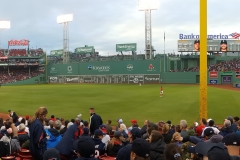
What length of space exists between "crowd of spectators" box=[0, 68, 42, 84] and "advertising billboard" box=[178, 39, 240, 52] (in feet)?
143

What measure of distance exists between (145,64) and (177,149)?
2468 inches

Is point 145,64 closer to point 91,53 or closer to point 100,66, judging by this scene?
point 100,66

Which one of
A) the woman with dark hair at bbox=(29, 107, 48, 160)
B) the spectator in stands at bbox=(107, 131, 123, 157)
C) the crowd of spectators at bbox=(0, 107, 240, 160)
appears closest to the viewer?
the crowd of spectators at bbox=(0, 107, 240, 160)

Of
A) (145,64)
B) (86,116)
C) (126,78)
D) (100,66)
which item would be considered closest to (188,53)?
(145,64)

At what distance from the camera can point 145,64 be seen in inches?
2596

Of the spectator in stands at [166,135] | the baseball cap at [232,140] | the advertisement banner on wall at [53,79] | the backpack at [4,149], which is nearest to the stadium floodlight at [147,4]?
the advertisement banner on wall at [53,79]

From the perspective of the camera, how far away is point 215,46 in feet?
206

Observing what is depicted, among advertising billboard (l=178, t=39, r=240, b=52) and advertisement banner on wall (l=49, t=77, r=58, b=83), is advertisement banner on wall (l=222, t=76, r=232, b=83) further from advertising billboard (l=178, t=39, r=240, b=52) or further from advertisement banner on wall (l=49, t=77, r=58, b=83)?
advertisement banner on wall (l=49, t=77, r=58, b=83)

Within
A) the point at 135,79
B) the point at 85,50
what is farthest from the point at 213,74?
the point at 85,50

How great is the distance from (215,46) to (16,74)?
187ft

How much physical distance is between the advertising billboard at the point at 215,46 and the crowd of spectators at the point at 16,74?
43.4 metres

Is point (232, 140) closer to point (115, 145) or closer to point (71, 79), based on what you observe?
point (115, 145)

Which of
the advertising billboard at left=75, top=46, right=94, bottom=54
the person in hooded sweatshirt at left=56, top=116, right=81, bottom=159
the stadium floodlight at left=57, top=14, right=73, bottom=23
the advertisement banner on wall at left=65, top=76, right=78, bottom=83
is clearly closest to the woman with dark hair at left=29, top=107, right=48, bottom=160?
the person in hooded sweatshirt at left=56, top=116, right=81, bottom=159

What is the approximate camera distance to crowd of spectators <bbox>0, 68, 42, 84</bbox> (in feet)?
263
